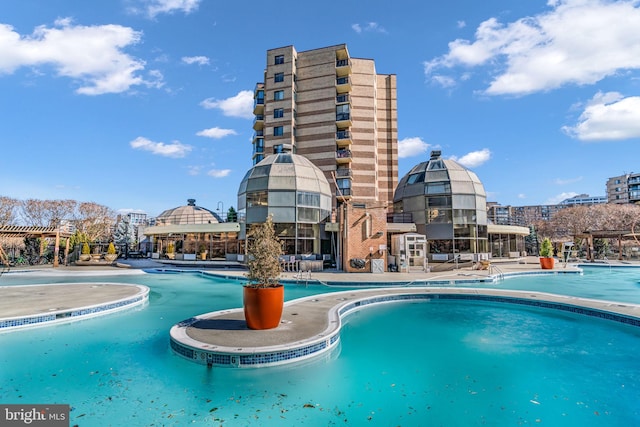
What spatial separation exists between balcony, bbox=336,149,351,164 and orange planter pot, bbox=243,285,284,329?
29670 mm

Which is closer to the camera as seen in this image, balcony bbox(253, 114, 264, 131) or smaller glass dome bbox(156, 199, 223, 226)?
smaller glass dome bbox(156, 199, 223, 226)

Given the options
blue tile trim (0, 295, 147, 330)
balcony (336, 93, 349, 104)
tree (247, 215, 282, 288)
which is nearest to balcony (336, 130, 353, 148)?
balcony (336, 93, 349, 104)

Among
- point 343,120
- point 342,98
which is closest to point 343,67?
point 342,98

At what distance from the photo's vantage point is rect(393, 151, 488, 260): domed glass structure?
92.2 feet

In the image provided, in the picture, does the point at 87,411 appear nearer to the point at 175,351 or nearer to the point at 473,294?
the point at 175,351

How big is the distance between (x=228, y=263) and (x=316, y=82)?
902 inches

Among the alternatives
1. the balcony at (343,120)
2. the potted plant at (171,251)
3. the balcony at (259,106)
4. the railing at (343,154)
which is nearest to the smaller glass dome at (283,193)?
the railing at (343,154)

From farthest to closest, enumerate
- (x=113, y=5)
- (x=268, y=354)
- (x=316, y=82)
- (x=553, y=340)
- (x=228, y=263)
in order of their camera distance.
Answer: (x=316, y=82), (x=228, y=263), (x=113, y=5), (x=553, y=340), (x=268, y=354)

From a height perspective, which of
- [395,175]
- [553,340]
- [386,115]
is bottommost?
[553,340]

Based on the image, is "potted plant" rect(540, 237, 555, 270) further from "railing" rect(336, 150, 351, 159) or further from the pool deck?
"railing" rect(336, 150, 351, 159)

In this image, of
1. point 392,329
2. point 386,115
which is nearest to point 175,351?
point 392,329

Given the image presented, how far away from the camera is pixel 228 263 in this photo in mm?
26516

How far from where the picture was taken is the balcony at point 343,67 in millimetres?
37219

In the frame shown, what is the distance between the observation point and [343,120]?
36406mm
